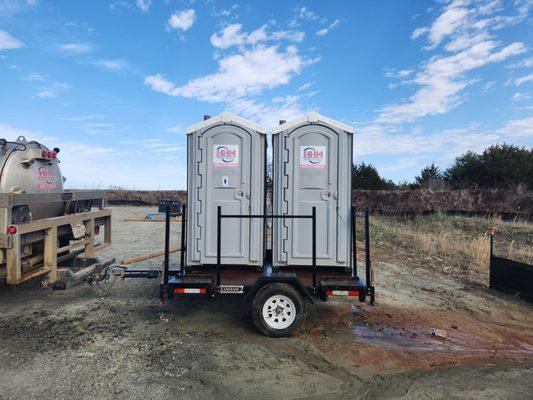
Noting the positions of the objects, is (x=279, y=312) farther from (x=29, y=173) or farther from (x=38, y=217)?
(x=29, y=173)

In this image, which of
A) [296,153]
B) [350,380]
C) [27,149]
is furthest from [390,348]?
[27,149]

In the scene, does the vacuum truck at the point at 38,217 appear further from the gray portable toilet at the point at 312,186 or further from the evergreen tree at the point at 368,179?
the evergreen tree at the point at 368,179

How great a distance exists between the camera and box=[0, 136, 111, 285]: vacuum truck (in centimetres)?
514

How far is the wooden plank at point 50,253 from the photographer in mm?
5906

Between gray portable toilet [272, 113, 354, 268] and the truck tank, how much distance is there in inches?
155

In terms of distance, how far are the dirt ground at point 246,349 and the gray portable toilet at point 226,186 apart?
1102 mm

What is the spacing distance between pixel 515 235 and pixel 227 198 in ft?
49.1

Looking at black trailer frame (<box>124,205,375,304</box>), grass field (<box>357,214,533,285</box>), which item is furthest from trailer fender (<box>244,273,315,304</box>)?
grass field (<box>357,214,533,285</box>)

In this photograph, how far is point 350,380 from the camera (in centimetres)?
389

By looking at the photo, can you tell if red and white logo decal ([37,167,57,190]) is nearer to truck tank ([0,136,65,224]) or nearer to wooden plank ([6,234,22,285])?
truck tank ([0,136,65,224])

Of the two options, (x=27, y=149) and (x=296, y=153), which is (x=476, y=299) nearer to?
(x=296, y=153)

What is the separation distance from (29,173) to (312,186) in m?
4.94

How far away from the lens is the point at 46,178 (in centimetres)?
695

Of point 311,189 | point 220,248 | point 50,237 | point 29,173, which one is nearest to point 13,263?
point 50,237
